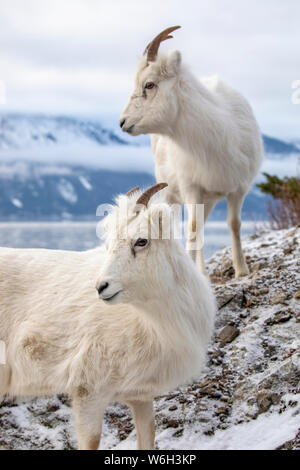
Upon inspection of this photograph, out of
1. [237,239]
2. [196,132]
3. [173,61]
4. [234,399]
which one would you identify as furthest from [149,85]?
[234,399]

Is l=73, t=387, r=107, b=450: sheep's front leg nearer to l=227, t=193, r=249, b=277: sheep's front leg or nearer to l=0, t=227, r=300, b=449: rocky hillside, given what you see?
l=0, t=227, r=300, b=449: rocky hillside

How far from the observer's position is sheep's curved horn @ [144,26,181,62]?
23.1ft

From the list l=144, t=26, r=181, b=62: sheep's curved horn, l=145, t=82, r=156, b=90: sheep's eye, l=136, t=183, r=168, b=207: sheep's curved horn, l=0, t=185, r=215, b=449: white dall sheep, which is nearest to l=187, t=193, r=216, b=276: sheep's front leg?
l=145, t=82, r=156, b=90: sheep's eye

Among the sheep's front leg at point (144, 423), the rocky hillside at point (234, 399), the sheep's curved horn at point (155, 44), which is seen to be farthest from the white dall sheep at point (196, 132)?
the sheep's front leg at point (144, 423)

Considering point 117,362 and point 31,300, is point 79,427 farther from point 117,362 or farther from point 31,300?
point 31,300

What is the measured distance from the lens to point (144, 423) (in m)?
5.08

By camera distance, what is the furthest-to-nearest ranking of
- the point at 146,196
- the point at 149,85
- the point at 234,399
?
the point at 149,85 → the point at 234,399 → the point at 146,196

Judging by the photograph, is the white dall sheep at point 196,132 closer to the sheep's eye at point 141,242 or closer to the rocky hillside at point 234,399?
the rocky hillside at point 234,399

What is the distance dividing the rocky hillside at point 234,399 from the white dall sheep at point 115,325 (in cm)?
94

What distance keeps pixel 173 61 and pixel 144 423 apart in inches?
157

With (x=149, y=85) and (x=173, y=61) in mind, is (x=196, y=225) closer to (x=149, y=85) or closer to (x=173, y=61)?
(x=149, y=85)

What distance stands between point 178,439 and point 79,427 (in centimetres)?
143

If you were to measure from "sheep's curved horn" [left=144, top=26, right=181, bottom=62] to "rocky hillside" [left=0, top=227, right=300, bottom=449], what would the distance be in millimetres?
2825
